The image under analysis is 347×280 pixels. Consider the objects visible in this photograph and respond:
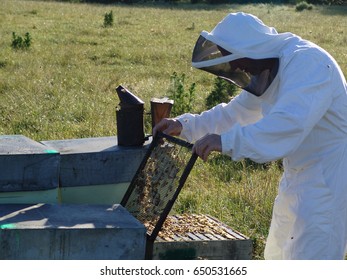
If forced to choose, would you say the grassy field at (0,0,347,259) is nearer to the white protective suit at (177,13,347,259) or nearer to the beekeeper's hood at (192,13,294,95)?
the white protective suit at (177,13,347,259)

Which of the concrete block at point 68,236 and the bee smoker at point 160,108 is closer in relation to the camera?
the concrete block at point 68,236

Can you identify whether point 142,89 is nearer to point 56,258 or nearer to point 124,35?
point 56,258

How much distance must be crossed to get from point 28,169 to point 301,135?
1.80 m

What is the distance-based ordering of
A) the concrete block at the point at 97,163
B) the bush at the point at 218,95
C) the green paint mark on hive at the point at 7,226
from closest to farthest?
the green paint mark on hive at the point at 7,226 < the concrete block at the point at 97,163 < the bush at the point at 218,95

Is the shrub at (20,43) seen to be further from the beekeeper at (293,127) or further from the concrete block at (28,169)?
the beekeeper at (293,127)

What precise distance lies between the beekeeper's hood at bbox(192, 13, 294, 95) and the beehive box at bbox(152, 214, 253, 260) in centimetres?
103

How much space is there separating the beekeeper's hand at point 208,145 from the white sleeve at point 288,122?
0.11ft

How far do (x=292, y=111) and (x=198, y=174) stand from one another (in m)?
3.70

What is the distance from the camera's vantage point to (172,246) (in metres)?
4.68

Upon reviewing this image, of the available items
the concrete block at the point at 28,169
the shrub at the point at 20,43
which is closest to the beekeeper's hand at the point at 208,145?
the concrete block at the point at 28,169

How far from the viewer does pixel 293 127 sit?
3.91 meters

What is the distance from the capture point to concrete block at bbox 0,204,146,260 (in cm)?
412

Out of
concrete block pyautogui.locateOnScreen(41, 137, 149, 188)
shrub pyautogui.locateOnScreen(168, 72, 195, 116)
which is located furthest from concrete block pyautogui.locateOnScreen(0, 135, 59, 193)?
shrub pyautogui.locateOnScreen(168, 72, 195, 116)

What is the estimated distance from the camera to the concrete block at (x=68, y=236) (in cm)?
412
